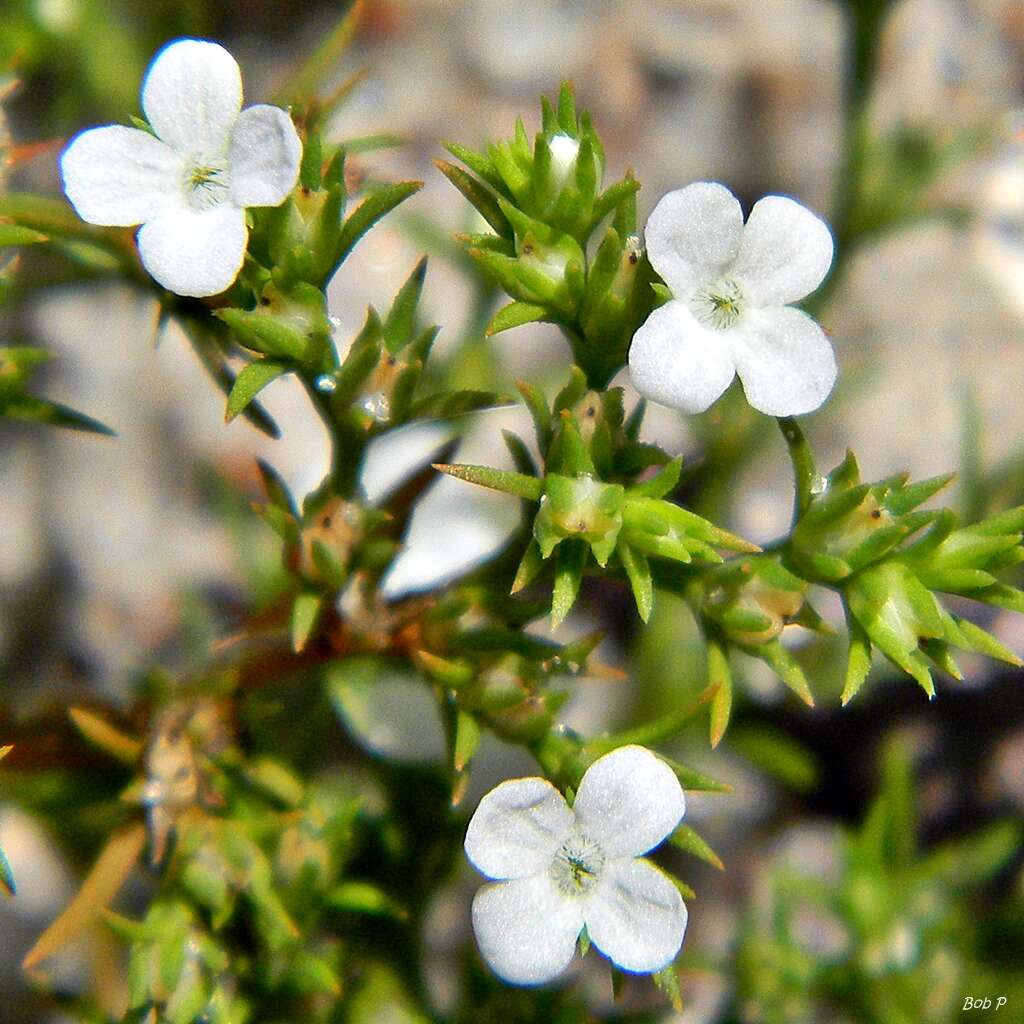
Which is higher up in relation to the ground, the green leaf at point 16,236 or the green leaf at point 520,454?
the green leaf at point 16,236

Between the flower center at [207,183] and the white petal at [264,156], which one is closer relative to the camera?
the white petal at [264,156]

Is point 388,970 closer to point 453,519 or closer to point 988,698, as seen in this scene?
point 453,519

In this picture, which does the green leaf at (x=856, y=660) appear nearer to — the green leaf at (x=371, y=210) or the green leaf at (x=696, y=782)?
the green leaf at (x=696, y=782)

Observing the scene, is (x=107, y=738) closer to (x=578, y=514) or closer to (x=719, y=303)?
(x=578, y=514)

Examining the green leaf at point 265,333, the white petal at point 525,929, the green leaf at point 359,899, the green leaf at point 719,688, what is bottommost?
the green leaf at point 359,899

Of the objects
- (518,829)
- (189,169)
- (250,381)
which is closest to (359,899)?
(518,829)

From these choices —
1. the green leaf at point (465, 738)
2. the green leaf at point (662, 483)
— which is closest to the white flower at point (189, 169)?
the green leaf at point (662, 483)

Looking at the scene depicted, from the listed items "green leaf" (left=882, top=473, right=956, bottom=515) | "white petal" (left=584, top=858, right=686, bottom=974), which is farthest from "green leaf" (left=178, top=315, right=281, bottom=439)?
"green leaf" (left=882, top=473, right=956, bottom=515)

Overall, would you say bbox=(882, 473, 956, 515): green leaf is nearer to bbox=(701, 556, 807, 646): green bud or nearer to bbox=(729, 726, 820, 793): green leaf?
bbox=(701, 556, 807, 646): green bud
